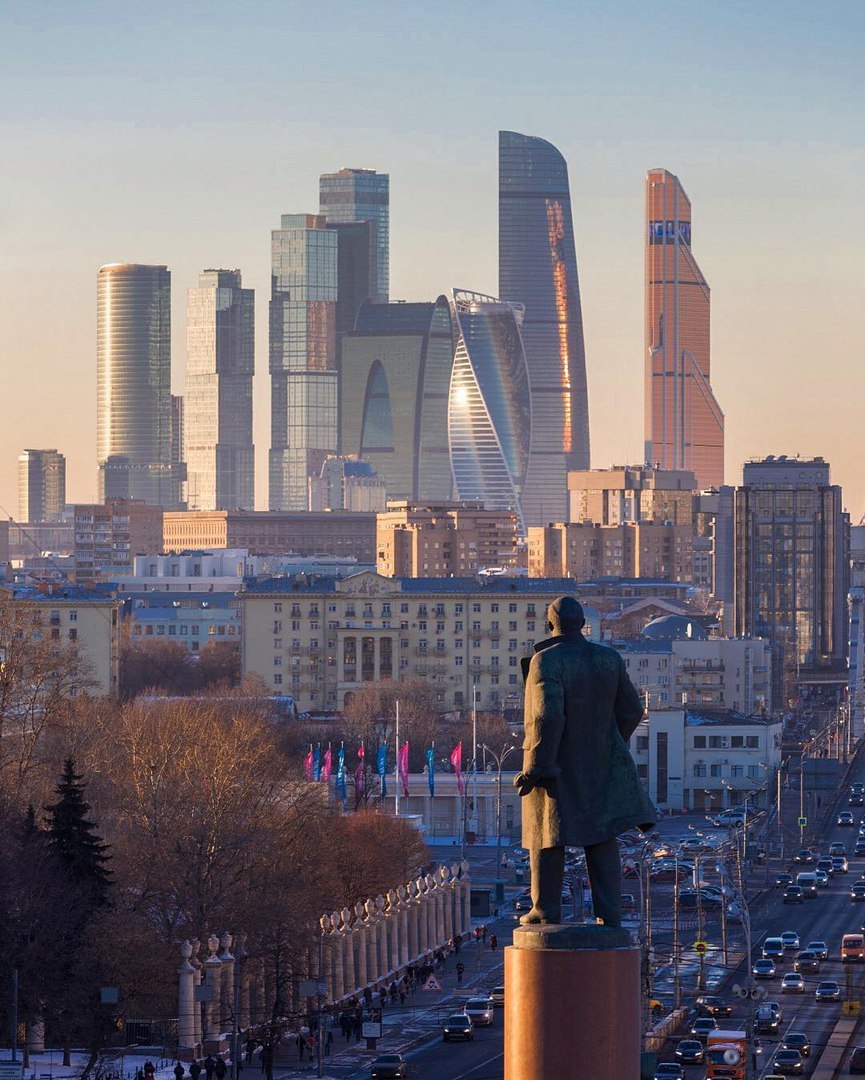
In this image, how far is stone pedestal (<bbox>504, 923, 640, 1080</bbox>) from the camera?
19.8 metres

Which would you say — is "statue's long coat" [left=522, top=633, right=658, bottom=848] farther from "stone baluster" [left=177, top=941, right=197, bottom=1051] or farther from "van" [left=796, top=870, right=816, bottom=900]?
"van" [left=796, top=870, right=816, bottom=900]

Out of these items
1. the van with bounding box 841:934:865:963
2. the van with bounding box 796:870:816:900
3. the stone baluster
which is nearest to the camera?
the stone baluster

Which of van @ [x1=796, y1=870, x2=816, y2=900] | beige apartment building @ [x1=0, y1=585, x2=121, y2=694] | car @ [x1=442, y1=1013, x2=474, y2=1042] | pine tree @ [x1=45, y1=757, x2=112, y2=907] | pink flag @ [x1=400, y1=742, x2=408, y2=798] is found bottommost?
van @ [x1=796, y1=870, x2=816, y2=900]

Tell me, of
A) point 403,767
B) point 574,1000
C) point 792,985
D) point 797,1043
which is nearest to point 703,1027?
point 797,1043

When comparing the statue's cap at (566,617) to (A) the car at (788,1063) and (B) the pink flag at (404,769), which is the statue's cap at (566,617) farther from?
(B) the pink flag at (404,769)

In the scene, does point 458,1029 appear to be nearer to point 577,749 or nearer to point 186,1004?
point 186,1004

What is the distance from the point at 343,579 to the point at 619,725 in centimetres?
15943

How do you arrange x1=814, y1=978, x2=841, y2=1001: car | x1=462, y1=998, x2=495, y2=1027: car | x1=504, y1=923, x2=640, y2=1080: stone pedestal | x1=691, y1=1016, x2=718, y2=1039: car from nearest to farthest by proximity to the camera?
1. x1=504, y1=923, x2=640, y2=1080: stone pedestal
2. x1=691, y1=1016, x2=718, y2=1039: car
3. x1=462, y1=998, x2=495, y2=1027: car
4. x1=814, y1=978, x2=841, y2=1001: car

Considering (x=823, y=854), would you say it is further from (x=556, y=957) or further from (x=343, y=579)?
(x=556, y=957)

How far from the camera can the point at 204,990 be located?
6169 cm

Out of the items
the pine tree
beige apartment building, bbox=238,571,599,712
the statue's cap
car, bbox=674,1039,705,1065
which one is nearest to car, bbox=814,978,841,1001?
car, bbox=674,1039,705,1065

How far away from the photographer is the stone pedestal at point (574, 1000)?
19844 millimetres

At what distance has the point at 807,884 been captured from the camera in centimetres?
10125

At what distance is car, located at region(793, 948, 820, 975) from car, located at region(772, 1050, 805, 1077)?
1784cm
